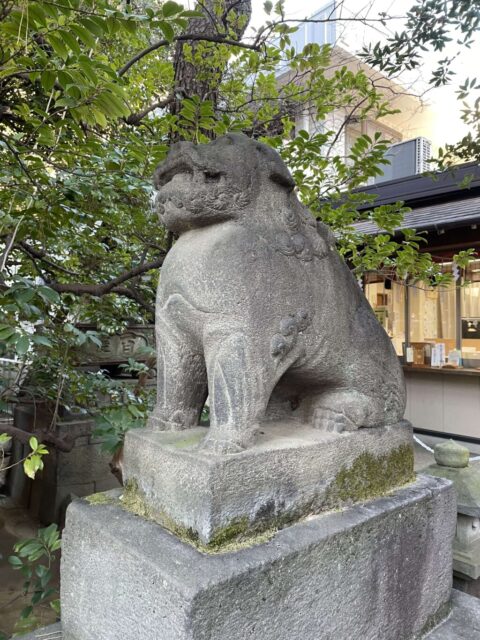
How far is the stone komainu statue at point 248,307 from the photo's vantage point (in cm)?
123

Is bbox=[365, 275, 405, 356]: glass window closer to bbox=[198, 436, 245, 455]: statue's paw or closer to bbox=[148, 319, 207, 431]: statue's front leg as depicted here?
bbox=[148, 319, 207, 431]: statue's front leg

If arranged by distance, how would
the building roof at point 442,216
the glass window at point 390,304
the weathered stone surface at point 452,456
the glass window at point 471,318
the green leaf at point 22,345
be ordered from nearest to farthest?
the green leaf at point 22,345
the weathered stone surface at point 452,456
the building roof at point 442,216
the glass window at point 471,318
the glass window at point 390,304

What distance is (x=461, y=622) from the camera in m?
1.58

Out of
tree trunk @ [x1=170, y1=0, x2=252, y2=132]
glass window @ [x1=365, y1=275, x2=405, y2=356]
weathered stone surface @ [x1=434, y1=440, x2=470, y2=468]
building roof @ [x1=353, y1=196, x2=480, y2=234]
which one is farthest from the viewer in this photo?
glass window @ [x1=365, y1=275, x2=405, y2=356]

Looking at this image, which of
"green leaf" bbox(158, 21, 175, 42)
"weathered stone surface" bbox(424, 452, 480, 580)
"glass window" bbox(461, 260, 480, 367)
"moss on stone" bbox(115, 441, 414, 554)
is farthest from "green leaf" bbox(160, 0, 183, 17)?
"glass window" bbox(461, 260, 480, 367)

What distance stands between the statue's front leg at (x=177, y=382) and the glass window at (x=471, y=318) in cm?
506

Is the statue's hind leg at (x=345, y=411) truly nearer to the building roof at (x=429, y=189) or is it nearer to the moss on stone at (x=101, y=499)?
the moss on stone at (x=101, y=499)

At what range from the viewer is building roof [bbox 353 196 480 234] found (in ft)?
15.2

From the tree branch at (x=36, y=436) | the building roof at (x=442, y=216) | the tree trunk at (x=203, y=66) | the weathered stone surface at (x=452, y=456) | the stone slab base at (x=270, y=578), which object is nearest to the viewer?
the stone slab base at (x=270, y=578)

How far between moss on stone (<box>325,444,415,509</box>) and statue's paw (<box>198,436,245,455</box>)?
15.2 inches

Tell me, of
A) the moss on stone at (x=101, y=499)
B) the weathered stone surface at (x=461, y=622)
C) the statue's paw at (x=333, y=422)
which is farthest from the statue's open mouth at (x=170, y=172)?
the weathered stone surface at (x=461, y=622)

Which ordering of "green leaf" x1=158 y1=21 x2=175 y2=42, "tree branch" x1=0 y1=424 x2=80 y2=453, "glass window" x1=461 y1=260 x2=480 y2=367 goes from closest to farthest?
1. "green leaf" x1=158 y1=21 x2=175 y2=42
2. "tree branch" x1=0 y1=424 x2=80 y2=453
3. "glass window" x1=461 y1=260 x2=480 y2=367

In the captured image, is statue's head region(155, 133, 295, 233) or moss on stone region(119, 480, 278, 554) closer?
moss on stone region(119, 480, 278, 554)

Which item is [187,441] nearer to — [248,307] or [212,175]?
[248,307]
